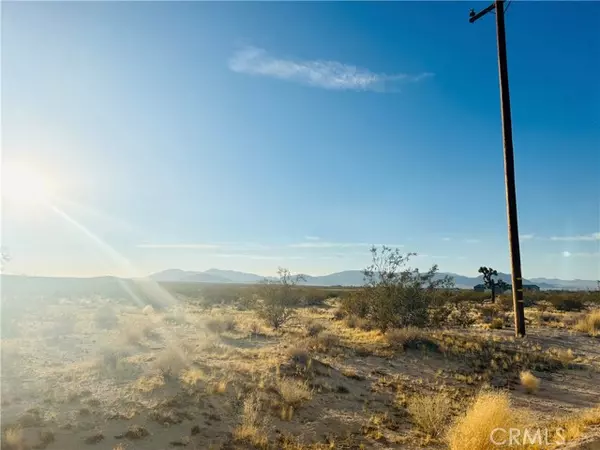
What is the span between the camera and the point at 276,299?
26.3 metres

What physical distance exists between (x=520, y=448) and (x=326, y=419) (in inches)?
187

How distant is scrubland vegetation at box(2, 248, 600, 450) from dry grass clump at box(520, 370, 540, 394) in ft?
0.11

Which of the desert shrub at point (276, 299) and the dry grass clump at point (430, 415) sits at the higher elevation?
the desert shrub at point (276, 299)

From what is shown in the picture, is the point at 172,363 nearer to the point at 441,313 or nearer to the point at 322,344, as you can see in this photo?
the point at 322,344

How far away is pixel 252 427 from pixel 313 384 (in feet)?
11.3

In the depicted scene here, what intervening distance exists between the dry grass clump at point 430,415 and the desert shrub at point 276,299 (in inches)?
542

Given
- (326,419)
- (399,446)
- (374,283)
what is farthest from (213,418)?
(374,283)

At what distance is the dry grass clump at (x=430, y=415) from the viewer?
10227 mm

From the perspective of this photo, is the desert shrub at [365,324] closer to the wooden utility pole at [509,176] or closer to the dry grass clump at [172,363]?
the wooden utility pole at [509,176]

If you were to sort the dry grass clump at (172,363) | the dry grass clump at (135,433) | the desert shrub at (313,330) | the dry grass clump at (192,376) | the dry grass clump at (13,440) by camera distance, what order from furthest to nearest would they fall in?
the desert shrub at (313,330) < the dry grass clump at (172,363) < the dry grass clump at (192,376) < the dry grass clump at (135,433) < the dry grass clump at (13,440)

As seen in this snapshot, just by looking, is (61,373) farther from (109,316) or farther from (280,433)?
(109,316)

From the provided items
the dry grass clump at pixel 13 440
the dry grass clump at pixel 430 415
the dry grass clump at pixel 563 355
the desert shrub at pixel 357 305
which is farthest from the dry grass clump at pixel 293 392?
the desert shrub at pixel 357 305

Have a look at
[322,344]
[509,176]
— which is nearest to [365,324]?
[322,344]

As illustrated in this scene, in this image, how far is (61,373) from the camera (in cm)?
1295
